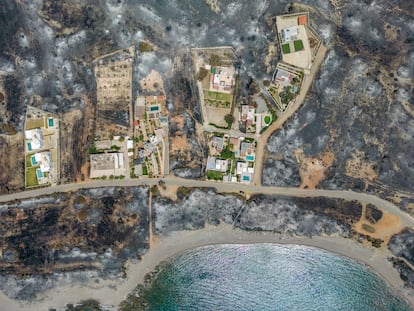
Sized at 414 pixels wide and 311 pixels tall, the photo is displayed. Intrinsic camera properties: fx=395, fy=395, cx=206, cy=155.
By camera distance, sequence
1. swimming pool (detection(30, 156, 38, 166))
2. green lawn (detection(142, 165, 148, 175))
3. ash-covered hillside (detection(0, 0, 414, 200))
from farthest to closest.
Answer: green lawn (detection(142, 165, 148, 175)) < swimming pool (detection(30, 156, 38, 166)) < ash-covered hillside (detection(0, 0, 414, 200))

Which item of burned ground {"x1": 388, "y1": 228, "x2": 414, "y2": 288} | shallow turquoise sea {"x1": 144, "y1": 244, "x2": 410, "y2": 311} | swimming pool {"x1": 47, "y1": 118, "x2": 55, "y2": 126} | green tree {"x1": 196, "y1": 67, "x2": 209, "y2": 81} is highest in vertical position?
green tree {"x1": 196, "y1": 67, "x2": 209, "y2": 81}

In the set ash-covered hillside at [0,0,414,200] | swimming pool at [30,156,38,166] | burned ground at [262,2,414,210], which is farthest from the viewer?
swimming pool at [30,156,38,166]

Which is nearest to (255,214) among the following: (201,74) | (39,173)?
(201,74)

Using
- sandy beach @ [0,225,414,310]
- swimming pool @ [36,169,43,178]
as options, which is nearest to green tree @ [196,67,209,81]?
sandy beach @ [0,225,414,310]

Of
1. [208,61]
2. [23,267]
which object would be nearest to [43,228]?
[23,267]

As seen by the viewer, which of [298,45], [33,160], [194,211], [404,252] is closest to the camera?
[298,45]

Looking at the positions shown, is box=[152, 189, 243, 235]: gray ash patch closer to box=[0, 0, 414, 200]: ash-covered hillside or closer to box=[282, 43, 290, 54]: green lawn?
box=[0, 0, 414, 200]: ash-covered hillside

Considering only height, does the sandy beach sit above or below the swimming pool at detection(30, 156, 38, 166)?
below

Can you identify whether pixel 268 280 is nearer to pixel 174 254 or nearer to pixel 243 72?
pixel 174 254
